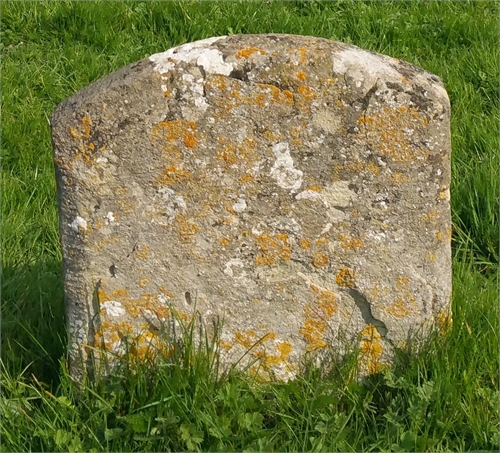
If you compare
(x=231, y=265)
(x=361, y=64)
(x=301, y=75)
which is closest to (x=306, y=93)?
(x=301, y=75)

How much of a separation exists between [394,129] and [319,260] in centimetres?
56

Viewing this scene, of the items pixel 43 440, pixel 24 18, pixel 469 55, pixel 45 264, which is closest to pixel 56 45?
pixel 24 18

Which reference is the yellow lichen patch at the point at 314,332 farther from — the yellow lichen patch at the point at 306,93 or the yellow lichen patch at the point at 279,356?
the yellow lichen patch at the point at 306,93

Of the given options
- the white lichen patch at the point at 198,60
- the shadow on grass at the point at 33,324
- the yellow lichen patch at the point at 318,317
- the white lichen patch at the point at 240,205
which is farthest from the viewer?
the shadow on grass at the point at 33,324

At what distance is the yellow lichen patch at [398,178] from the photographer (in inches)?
115

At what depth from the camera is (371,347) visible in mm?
3143

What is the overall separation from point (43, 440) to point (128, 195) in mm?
947

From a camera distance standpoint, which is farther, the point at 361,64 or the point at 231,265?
the point at 231,265

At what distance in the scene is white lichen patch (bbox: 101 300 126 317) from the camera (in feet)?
9.91

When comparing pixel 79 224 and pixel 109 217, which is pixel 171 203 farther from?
pixel 79 224

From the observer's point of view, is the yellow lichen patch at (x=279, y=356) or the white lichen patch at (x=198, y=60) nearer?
the white lichen patch at (x=198, y=60)

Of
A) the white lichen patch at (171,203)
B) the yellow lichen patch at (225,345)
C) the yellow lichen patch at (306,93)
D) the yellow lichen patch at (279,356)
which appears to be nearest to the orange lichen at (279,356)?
the yellow lichen patch at (279,356)

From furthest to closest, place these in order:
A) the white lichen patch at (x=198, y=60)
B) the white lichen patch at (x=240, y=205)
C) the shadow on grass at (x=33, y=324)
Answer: the shadow on grass at (x=33, y=324) < the white lichen patch at (x=240, y=205) < the white lichen patch at (x=198, y=60)

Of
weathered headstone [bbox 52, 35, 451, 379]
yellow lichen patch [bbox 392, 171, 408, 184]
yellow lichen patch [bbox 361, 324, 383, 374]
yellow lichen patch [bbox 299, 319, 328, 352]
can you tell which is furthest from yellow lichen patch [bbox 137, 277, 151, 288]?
yellow lichen patch [bbox 392, 171, 408, 184]
